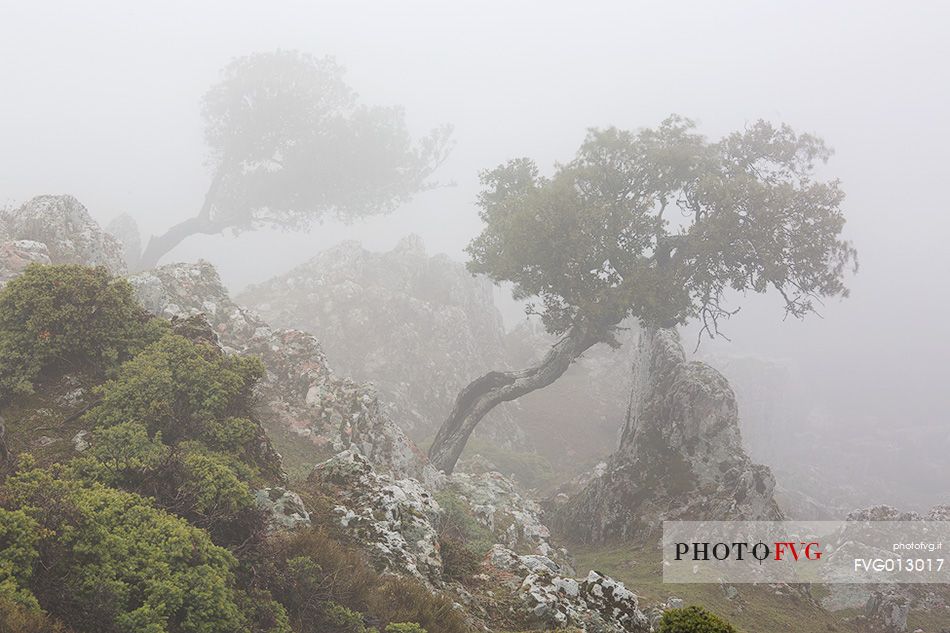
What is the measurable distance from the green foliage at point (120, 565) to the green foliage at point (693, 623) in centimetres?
550

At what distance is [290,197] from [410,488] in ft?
149

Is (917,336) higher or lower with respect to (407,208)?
lower

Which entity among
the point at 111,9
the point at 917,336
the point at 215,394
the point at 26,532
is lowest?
the point at 26,532

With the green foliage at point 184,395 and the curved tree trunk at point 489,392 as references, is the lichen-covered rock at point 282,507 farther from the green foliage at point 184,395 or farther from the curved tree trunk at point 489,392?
the curved tree trunk at point 489,392

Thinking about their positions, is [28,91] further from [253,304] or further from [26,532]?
[26,532]

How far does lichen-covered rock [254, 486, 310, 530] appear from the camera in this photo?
9.77 meters

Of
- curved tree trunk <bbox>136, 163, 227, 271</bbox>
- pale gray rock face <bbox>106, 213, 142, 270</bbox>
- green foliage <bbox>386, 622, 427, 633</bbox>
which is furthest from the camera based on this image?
pale gray rock face <bbox>106, 213, 142, 270</bbox>

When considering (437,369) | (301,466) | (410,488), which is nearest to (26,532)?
(410,488)

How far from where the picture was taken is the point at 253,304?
5053cm

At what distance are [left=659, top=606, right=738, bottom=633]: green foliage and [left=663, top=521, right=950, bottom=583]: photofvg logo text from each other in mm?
14353

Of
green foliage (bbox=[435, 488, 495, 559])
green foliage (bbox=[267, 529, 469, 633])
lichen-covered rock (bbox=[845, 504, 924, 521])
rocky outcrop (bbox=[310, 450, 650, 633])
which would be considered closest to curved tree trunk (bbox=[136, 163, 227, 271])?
green foliage (bbox=[435, 488, 495, 559])

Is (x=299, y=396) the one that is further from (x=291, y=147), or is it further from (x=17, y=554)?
(x=291, y=147)

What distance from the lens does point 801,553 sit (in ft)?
76.7

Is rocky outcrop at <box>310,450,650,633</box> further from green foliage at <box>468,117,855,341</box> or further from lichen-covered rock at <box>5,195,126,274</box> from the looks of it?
lichen-covered rock at <box>5,195,126,274</box>
